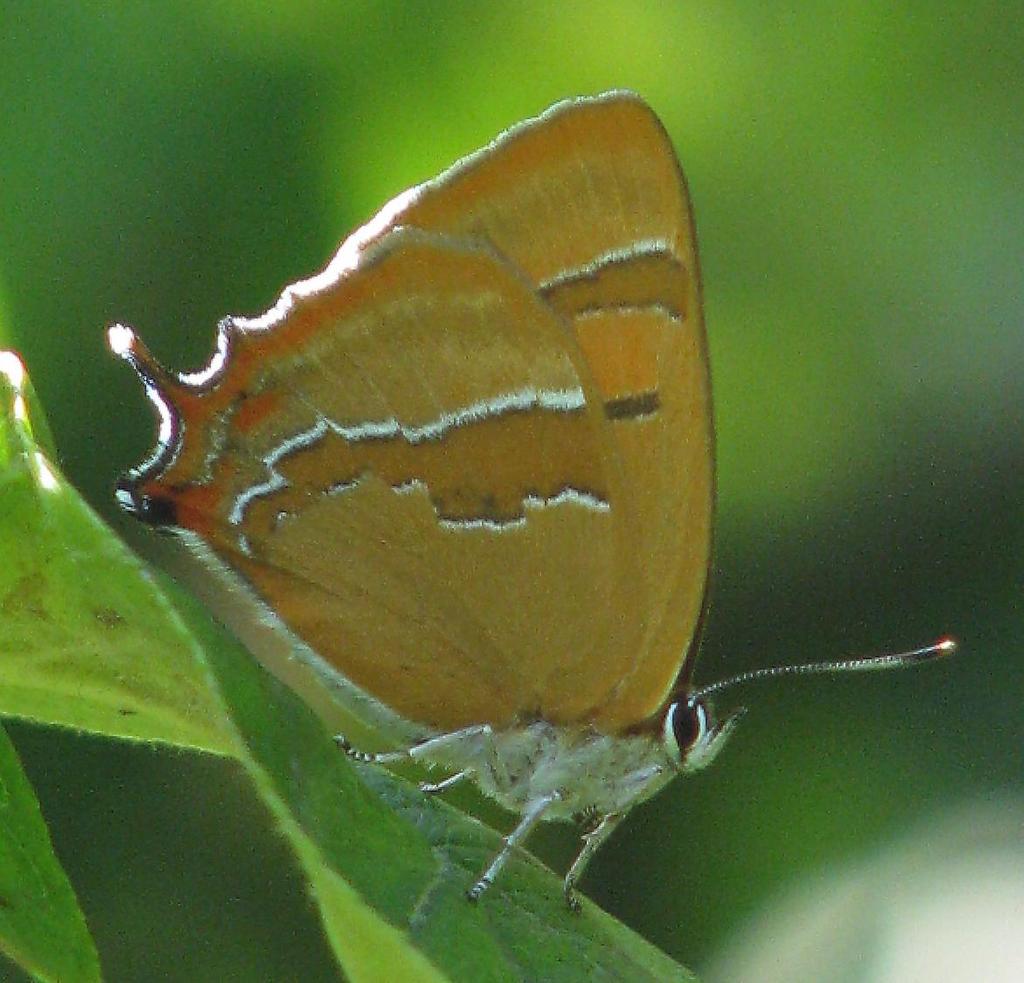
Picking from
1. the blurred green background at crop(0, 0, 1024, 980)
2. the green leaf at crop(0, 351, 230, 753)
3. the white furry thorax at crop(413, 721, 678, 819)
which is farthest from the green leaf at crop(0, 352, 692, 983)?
the blurred green background at crop(0, 0, 1024, 980)

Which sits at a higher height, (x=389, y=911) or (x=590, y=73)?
(x=590, y=73)

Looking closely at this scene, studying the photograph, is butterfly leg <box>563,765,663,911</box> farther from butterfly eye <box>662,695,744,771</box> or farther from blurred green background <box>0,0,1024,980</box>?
blurred green background <box>0,0,1024,980</box>

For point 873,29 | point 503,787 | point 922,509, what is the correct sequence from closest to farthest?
point 503,787 < point 873,29 < point 922,509

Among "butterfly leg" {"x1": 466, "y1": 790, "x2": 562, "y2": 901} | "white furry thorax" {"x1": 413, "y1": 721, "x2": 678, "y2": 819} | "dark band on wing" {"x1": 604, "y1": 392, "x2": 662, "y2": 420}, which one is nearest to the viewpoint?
"butterfly leg" {"x1": 466, "y1": 790, "x2": 562, "y2": 901}

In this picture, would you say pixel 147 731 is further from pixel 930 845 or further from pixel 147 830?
pixel 930 845

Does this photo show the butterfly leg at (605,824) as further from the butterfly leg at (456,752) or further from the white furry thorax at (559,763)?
the butterfly leg at (456,752)

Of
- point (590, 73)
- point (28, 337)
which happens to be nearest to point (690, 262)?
point (590, 73)

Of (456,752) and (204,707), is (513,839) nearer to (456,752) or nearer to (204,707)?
(456,752)
